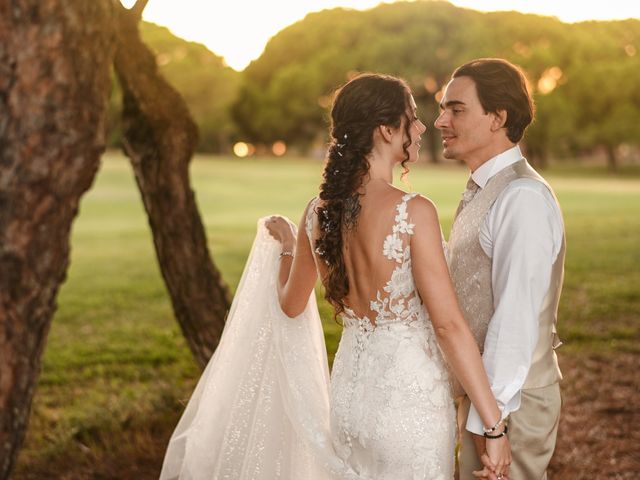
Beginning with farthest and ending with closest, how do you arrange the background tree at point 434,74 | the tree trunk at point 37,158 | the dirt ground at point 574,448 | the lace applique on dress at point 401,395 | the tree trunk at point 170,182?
the background tree at point 434,74, the tree trunk at point 170,182, the dirt ground at point 574,448, the tree trunk at point 37,158, the lace applique on dress at point 401,395

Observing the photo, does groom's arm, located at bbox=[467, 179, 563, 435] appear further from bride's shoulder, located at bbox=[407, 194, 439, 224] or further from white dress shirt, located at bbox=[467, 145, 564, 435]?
bride's shoulder, located at bbox=[407, 194, 439, 224]

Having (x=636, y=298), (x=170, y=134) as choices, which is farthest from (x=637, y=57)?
(x=170, y=134)

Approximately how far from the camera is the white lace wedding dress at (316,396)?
3.11m

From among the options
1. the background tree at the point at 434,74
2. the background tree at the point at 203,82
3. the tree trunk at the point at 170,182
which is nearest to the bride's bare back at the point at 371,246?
the tree trunk at the point at 170,182

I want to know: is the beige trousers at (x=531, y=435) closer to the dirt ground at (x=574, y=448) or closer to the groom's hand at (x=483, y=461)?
the groom's hand at (x=483, y=461)

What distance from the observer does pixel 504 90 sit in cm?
321

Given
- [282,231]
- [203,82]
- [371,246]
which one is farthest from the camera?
[203,82]

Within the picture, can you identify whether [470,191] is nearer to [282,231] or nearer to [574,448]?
[282,231]

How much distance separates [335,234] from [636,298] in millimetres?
8896

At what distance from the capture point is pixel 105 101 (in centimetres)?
376

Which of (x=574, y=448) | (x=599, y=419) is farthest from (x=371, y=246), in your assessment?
(x=599, y=419)

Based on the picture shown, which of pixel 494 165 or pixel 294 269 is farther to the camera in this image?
pixel 294 269

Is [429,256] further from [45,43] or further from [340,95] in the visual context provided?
[45,43]

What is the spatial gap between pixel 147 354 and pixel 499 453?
20.4 ft
